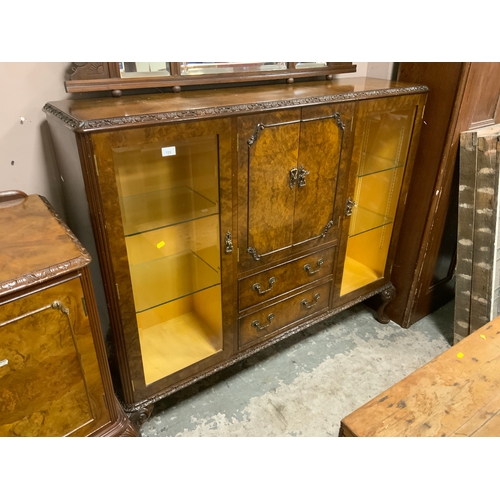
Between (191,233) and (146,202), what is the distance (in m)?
0.21

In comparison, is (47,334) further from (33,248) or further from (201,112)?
(201,112)

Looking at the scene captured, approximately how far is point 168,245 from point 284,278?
0.51 meters

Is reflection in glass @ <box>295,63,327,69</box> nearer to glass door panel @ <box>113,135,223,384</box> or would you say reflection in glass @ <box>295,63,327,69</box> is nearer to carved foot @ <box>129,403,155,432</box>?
glass door panel @ <box>113,135,223,384</box>

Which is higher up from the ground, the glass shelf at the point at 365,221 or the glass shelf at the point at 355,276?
the glass shelf at the point at 365,221

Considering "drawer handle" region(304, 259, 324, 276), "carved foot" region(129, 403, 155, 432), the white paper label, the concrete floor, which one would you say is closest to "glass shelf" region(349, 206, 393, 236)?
"drawer handle" region(304, 259, 324, 276)

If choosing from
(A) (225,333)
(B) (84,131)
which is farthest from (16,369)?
(A) (225,333)

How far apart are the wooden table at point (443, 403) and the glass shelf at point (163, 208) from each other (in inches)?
32.2

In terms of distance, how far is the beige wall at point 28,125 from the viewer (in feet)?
4.16

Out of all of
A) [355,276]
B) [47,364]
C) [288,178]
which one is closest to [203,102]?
[288,178]

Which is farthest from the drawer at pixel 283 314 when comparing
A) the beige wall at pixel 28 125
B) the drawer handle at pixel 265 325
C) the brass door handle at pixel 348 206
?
the beige wall at pixel 28 125

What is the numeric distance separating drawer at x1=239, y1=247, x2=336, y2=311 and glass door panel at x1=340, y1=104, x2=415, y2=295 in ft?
0.91

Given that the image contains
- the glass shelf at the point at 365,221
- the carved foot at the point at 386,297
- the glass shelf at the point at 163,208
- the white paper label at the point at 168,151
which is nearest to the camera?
the white paper label at the point at 168,151

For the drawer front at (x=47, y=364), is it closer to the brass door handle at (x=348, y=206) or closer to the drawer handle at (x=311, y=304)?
the drawer handle at (x=311, y=304)

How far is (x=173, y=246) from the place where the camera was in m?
1.62
